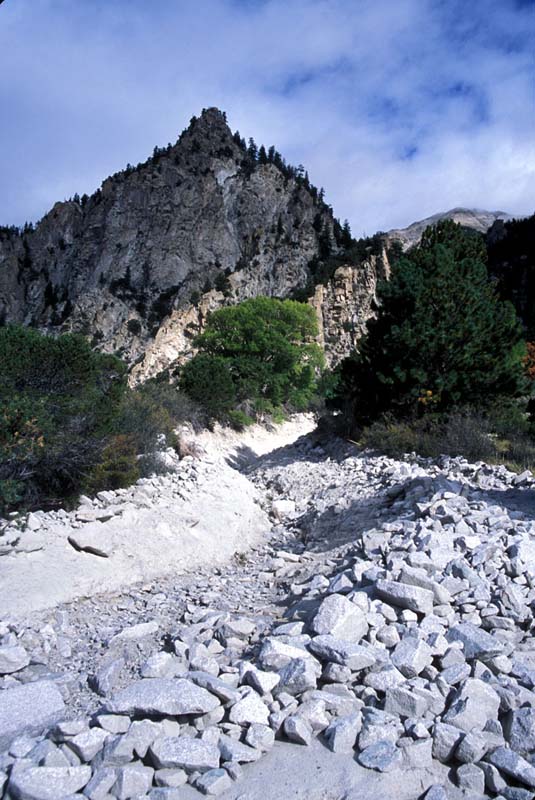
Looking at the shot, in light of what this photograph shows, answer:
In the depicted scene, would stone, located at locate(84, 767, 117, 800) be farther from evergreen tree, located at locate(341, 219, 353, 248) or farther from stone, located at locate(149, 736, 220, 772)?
evergreen tree, located at locate(341, 219, 353, 248)

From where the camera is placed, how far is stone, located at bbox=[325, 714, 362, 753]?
3.03m

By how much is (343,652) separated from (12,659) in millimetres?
2912

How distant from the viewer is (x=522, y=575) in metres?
4.81

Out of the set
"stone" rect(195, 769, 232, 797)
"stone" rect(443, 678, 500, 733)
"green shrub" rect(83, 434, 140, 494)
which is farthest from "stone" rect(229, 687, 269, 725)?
"green shrub" rect(83, 434, 140, 494)

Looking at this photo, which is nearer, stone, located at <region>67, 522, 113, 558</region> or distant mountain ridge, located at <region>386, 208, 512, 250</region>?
stone, located at <region>67, 522, 113, 558</region>

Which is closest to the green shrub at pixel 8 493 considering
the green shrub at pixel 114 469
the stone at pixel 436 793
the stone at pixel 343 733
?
the green shrub at pixel 114 469

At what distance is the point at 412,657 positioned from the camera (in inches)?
142

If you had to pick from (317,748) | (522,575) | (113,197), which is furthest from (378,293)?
(113,197)

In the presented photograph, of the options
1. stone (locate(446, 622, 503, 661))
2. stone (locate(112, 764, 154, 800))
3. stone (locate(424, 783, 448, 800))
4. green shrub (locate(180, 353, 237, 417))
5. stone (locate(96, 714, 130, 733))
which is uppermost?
green shrub (locate(180, 353, 237, 417))

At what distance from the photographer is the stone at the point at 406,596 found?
429 centimetres

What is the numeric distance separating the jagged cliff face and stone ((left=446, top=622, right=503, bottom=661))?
140ft

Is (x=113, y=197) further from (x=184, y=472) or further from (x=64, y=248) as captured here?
(x=184, y=472)

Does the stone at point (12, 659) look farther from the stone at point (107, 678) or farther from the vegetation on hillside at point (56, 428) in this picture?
the vegetation on hillside at point (56, 428)

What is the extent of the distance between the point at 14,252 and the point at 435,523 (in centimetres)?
7503
